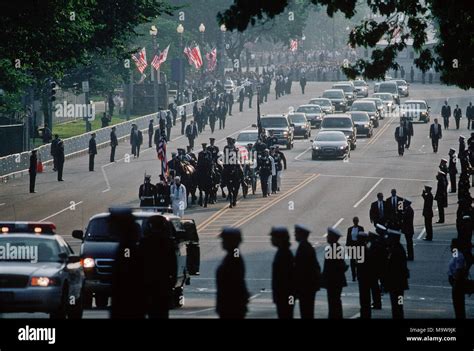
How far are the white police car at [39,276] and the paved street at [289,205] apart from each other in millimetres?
2035

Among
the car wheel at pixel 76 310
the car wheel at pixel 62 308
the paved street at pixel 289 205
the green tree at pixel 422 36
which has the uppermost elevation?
the green tree at pixel 422 36

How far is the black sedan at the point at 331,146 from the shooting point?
67.8 m

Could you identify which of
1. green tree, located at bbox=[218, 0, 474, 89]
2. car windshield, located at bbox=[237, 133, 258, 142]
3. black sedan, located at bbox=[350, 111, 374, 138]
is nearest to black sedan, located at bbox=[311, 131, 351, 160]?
car windshield, located at bbox=[237, 133, 258, 142]

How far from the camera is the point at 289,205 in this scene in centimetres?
5144

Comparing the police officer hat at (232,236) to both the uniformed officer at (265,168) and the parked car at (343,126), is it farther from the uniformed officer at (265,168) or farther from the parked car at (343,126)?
the parked car at (343,126)

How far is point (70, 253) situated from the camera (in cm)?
2434

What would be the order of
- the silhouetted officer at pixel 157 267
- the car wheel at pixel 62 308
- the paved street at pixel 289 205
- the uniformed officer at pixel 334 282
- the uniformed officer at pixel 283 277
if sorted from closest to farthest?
the silhouetted officer at pixel 157 267, the uniformed officer at pixel 283 277, the uniformed officer at pixel 334 282, the car wheel at pixel 62 308, the paved street at pixel 289 205

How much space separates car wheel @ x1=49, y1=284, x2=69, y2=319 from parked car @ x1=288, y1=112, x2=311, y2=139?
5589cm

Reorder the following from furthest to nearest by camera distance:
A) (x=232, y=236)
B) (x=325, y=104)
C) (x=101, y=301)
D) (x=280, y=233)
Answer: (x=325, y=104) < (x=101, y=301) < (x=280, y=233) < (x=232, y=236)

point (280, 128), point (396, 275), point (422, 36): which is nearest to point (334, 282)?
point (396, 275)

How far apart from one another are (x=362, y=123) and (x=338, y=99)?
1600 centimetres

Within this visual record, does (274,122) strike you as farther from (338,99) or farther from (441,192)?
(441,192)

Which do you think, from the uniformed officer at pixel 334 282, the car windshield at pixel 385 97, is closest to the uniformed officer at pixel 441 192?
the uniformed officer at pixel 334 282

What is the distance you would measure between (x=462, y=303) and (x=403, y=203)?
14555 mm
